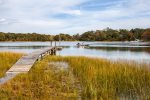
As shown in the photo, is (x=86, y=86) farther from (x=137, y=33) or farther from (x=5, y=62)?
(x=137, y=33)

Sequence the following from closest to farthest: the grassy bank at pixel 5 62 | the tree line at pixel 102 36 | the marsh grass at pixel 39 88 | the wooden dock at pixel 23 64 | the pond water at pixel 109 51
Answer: the marsh grass at pixel 39 88, the wooden dock at pixel 23 64, the grassy bank at pixel 5 62, the pond water at pixel 109 51, the tree line at pixel 102 36

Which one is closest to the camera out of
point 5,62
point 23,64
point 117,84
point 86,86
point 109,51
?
point 86,86

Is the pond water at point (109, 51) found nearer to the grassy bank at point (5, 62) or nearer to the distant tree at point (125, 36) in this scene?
the grassy bank at point (5, 62)

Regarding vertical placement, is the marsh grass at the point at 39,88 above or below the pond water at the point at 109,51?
above

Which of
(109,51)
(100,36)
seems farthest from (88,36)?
(109,51)

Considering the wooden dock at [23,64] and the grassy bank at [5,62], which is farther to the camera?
the grassy bank at [5,62]

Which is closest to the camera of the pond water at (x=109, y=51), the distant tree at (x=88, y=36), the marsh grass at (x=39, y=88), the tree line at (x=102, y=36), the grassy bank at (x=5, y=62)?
the marsh grass at (x=39, y=88)

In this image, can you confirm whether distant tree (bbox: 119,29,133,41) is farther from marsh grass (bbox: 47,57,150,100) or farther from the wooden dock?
marsh grass (bbox: 47,57,150,100)

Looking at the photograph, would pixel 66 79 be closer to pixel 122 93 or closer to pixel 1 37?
pixel 122 93

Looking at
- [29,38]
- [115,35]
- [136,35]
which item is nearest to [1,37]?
[29,38]

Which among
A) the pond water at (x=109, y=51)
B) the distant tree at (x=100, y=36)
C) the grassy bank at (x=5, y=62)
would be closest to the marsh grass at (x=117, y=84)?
the grassy bank at (x=5, y=62)

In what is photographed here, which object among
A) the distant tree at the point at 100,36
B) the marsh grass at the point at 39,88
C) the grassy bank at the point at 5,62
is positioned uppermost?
the distant tree at the point at 100,36

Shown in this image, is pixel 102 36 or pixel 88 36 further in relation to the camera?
Answer: pixel 88 36

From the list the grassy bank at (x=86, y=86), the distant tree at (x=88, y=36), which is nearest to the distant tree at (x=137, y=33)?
the distant tree at (x=88, y=36)
